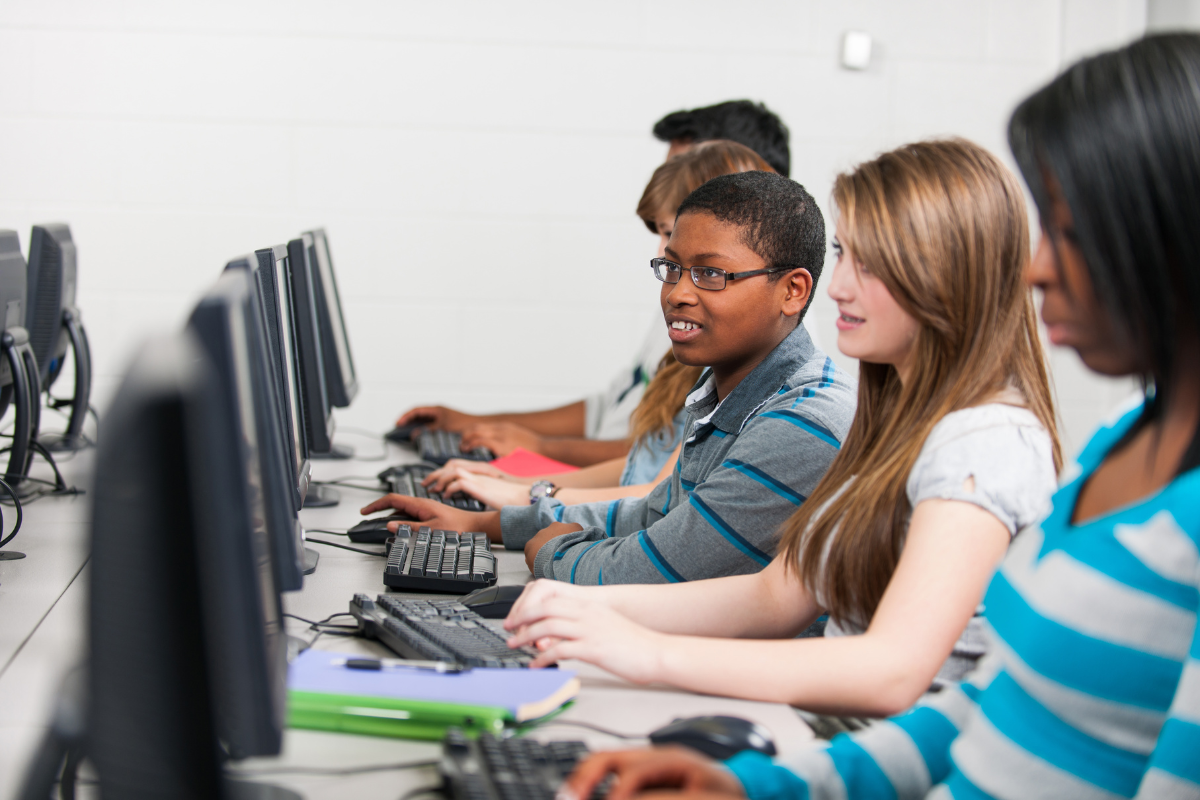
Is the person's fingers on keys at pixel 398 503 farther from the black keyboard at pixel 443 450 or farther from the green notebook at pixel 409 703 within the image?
the green notebook at pixel 409 703

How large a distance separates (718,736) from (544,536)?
74 cm

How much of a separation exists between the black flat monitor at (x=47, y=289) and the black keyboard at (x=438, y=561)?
100 cm

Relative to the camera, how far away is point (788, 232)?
1470 mm

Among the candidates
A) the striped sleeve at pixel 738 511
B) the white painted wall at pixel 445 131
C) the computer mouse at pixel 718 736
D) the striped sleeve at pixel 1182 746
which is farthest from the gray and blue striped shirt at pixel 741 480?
the white painted wall at pixel 445 131

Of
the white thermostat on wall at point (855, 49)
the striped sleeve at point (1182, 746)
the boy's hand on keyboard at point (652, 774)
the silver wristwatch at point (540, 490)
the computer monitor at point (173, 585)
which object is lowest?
the silver wristwatch at point (540, 490)

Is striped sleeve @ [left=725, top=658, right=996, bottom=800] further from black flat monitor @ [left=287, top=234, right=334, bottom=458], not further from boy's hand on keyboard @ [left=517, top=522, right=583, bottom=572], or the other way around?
black flat monitor @ [left=287, top=234, right=334, bottom=458]

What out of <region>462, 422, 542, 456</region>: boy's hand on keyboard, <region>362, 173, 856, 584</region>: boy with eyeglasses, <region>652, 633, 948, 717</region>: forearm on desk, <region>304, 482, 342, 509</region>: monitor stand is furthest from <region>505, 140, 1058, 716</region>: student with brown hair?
<region>462, 422, 542, 456</region>: boy's hand on keyboard

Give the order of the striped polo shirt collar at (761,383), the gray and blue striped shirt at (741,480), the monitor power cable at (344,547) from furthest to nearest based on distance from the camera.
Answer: the monitor power cable at (344,547) → the striped polo shirt collar at (761,383) → the gray and blue striped shirt at (741,480)

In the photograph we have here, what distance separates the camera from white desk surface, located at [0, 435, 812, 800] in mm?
816

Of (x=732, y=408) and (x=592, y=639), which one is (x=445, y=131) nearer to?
(x=732, y=408)

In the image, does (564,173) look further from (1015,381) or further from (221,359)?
(221,359)

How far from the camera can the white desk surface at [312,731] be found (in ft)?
2.68

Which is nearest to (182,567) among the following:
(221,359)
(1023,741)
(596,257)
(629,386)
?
(221,359)

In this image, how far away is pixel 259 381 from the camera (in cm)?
79
